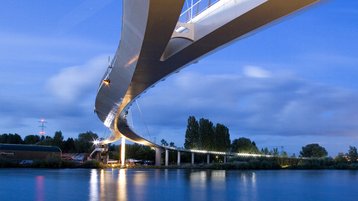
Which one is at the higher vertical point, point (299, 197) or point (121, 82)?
point (121, 82)

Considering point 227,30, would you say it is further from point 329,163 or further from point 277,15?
point 329,163

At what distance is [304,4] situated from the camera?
12961mm

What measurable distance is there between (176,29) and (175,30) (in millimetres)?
53

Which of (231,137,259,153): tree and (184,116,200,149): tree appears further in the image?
(231,137,259,153): tree

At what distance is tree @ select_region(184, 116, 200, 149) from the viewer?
10904 cm

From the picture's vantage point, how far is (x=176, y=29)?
55.5ft

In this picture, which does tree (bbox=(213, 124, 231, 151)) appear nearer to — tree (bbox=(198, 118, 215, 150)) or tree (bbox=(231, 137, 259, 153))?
tree (bbox=(198, 118, 215, 150))

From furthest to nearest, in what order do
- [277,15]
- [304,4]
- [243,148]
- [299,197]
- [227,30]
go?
[243,148], [299,197], [227,30], [277,15], [304,4]

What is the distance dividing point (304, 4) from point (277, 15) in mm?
1074

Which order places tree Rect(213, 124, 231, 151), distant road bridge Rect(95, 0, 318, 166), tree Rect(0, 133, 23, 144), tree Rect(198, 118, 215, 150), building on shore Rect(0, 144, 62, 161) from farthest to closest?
tree Rect(0, 133, 23, 144), tree Rect(213, 124, 231, 151), tree Rect(198, 118, 215, 150), building on shore Rect(0, 144, 62, 161), distant road bridge Rect(95, 0, 318, 166)

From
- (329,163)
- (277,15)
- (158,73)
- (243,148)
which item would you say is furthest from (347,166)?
(277,15)

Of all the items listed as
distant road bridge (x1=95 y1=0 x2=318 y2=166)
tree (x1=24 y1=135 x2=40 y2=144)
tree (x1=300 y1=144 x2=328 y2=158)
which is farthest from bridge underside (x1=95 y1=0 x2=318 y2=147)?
tree (x1=24 y1=135 x2=40 y2=144)

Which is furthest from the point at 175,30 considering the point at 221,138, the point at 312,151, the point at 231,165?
the point at 312,151

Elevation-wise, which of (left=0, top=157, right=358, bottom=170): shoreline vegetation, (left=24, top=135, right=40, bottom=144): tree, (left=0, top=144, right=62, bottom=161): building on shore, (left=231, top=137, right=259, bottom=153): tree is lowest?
(left=0, top=157, right=358, bottom=170): shoreline vegetation
